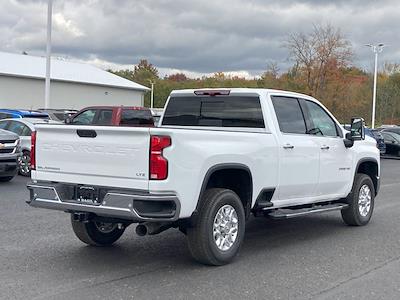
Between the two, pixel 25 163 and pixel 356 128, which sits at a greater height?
pixel 356 128

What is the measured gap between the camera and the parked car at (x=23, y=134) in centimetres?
1544

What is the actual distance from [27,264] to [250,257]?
2.57m

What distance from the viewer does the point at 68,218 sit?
9312mm

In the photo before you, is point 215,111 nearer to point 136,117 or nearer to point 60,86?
point 136,117

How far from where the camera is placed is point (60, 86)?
152ft

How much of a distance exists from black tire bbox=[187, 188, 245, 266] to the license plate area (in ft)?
3.44

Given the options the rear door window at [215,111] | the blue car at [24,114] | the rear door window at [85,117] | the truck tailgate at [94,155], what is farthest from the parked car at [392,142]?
the truck tailgate at [94,155]

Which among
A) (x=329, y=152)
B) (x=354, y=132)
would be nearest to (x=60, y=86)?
(x=354, y=132)

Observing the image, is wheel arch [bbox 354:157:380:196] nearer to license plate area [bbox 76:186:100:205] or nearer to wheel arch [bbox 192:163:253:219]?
wheel arch [bbox 192:163:253:219]

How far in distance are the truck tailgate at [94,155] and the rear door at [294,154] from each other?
2.16 metres

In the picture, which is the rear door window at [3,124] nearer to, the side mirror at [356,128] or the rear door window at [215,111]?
the rear door window at [215,111]

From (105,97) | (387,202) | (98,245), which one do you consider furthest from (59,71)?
(98,245)

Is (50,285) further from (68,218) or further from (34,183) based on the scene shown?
(68,218)

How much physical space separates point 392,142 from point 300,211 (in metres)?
22.4
